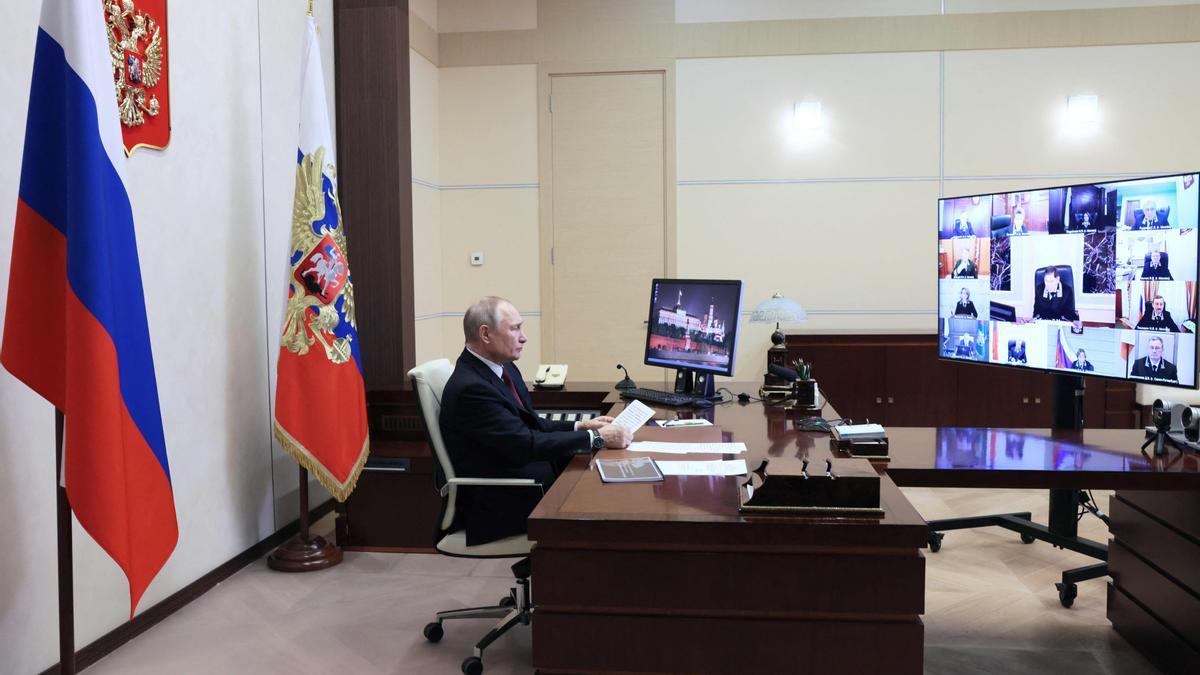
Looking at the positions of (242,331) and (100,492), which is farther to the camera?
(242,331)

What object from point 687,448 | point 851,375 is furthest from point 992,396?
point 687,448

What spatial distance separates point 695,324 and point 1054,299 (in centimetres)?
143

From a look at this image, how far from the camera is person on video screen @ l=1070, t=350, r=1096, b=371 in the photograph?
131 inches

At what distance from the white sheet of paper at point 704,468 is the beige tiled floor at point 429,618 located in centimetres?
92

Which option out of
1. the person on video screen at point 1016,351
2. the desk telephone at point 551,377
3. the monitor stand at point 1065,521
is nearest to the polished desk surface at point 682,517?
the monitor stand at point 1065,521

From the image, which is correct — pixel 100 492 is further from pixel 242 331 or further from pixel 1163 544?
pixel 1163 544

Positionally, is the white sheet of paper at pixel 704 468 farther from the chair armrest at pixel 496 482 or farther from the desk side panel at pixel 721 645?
the desk side panel at pixel 721 645

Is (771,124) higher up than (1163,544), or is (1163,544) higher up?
(771,124)

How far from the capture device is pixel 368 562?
14.2 ft

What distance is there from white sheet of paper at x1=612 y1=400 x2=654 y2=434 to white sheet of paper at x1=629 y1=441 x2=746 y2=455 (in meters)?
0.19

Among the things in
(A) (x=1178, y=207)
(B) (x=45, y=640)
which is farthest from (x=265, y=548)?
(A) (x=1178, y=207)

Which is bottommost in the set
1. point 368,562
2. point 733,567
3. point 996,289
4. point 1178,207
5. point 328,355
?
point 368,562

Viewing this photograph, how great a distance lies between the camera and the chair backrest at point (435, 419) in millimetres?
3145

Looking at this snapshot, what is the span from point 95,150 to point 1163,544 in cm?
339
